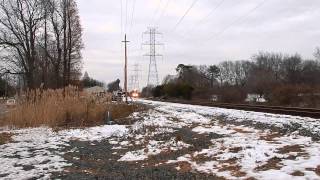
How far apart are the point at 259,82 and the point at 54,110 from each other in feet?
199

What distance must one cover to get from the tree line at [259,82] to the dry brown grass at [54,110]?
23922mm

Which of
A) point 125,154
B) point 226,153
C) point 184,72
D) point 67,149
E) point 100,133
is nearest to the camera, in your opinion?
point 226,153

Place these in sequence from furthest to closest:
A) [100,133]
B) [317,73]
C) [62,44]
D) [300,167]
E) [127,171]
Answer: [317,73] → [62,44] → [100,133] → [127,171] → [300,167]

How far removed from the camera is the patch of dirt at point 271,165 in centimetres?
834

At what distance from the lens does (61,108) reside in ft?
70.7

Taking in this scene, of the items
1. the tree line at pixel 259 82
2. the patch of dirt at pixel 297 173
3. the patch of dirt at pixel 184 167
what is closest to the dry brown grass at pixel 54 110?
the patch of dirt at pixel 184 167

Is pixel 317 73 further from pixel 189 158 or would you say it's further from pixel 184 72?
pixel 189 158

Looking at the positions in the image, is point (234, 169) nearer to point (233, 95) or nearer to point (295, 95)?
point (295, 95)

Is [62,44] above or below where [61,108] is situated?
above

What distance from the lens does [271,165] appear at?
855 centimetres

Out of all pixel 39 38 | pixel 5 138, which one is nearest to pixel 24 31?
pixel 39 38

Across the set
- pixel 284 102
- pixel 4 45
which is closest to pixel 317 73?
pixel 284 102

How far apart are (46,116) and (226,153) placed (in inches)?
485

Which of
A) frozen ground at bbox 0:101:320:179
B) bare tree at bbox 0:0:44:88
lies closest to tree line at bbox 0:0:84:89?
bare tree at bbox 0:0:44:88
